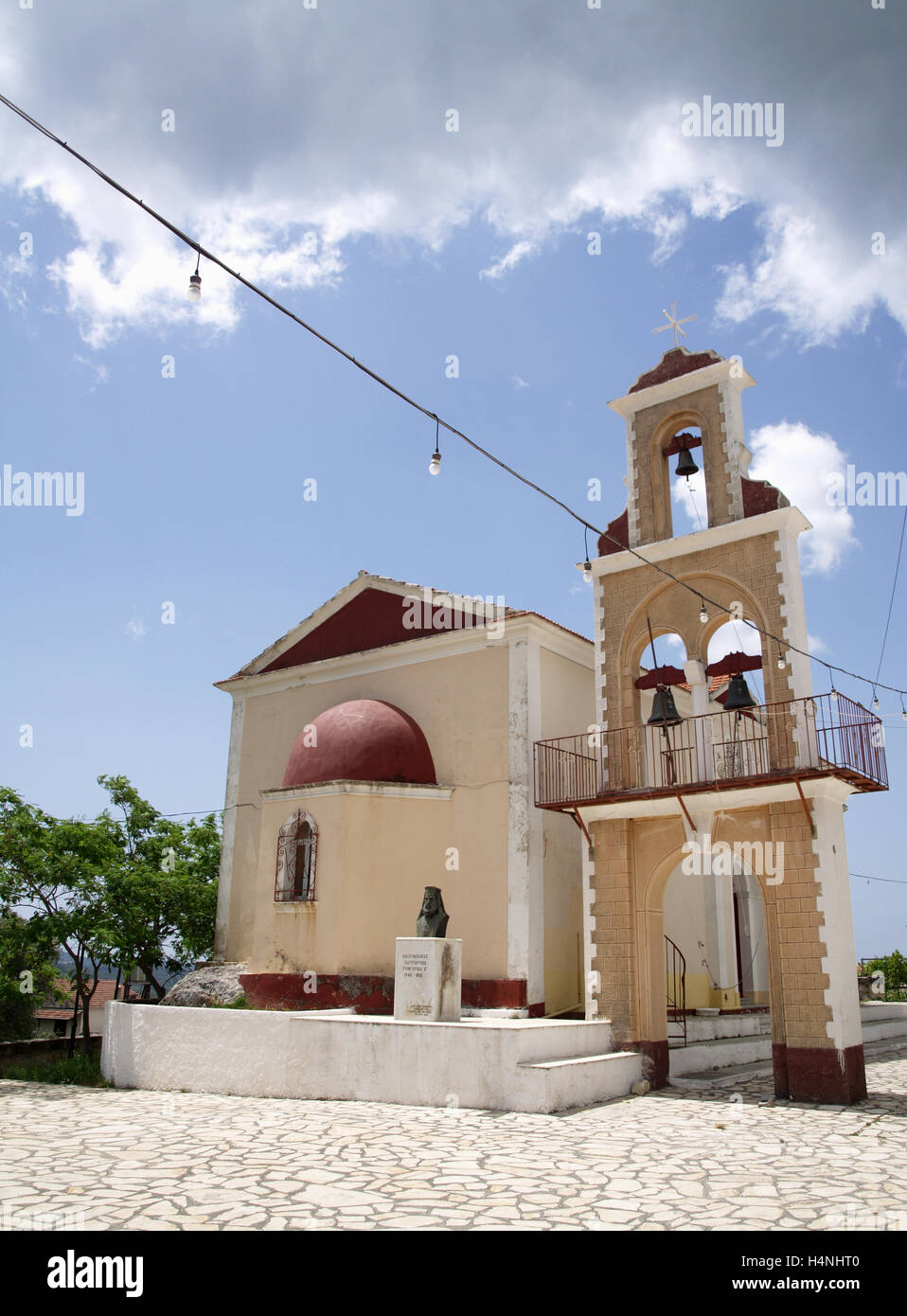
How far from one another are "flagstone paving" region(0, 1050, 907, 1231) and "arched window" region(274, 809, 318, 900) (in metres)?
3.73

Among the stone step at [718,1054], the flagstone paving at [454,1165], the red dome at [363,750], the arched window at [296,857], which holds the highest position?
the red dome at [363,750]

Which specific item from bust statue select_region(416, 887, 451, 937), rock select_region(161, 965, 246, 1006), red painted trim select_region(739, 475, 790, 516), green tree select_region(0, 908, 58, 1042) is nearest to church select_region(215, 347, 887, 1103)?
red painted trim select_region(739, 475, 790, 516)

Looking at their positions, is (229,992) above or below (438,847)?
below

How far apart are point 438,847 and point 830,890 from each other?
6.25m

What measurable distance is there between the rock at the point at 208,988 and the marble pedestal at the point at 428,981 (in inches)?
185

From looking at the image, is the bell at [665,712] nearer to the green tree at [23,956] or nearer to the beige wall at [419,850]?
the beige wall at [419,850]

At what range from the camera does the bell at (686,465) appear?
47.8 ft

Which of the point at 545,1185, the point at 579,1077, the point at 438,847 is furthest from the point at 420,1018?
the point at 545,1185

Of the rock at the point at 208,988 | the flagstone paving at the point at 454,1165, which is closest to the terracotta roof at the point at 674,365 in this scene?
the flagstone paving at the point at 454,1165

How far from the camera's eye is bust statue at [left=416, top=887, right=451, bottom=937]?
43.3ft

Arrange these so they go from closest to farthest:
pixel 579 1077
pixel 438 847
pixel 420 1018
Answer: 1. pixel 579 1077
2. pixel 420 1018
3. pixel 438 847

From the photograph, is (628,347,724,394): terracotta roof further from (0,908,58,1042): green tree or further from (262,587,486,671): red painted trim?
(0,908,58,1042): green tree
